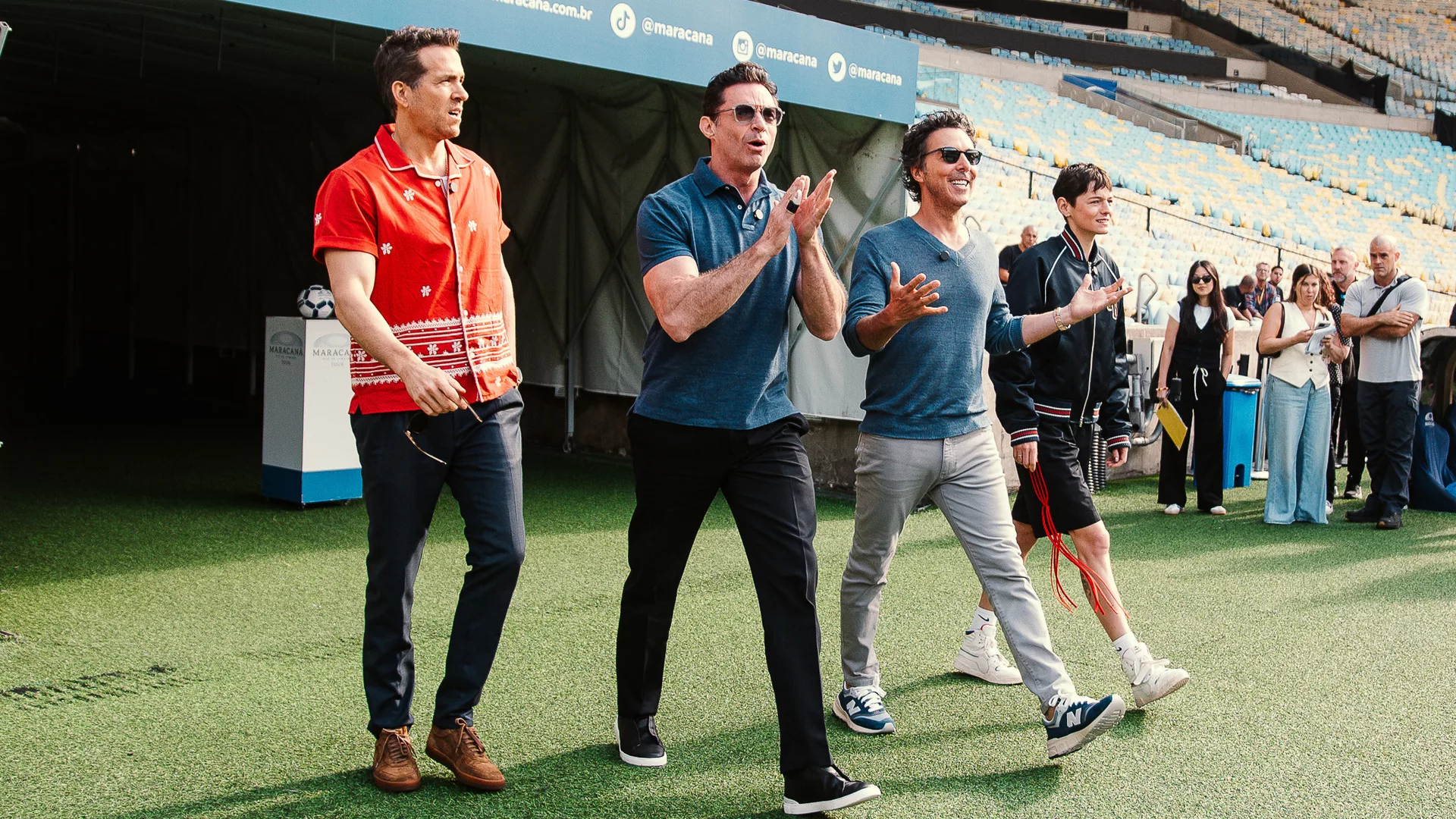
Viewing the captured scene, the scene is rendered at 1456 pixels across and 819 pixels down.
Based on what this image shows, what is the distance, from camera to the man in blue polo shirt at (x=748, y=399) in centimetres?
327

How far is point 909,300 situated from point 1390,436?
7001 millimetres

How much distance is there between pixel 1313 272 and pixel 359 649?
287 inches

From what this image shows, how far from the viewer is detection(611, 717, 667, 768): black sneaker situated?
3703 millimetres

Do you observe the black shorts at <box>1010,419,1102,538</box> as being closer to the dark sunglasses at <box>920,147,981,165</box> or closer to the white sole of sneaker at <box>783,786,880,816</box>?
the dark sunglasses at <box>920,147,981,165</box>

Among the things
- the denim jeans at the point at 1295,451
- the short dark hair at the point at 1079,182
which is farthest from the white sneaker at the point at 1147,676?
the denim jeans at the point at 1295,451

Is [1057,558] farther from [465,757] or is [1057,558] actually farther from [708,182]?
[465,757]

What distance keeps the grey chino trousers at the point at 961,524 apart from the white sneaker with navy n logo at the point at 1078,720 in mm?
56

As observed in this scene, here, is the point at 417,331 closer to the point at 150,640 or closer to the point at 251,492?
the point at 150,640

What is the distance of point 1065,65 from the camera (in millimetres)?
40875

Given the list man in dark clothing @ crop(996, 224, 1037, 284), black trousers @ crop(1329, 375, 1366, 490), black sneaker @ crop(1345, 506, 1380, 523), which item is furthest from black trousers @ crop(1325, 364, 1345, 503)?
man in dark clothing @ crop(996, 224, 1037, 284)

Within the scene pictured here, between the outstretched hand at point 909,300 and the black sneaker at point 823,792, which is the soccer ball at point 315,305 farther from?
the black sneaker at point 823,792

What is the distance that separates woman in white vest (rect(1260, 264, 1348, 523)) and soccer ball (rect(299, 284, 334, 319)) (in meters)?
6.60

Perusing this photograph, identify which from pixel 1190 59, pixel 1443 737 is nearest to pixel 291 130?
pixel 1443 737

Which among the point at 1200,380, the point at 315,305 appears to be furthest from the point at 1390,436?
the point at 315,305
